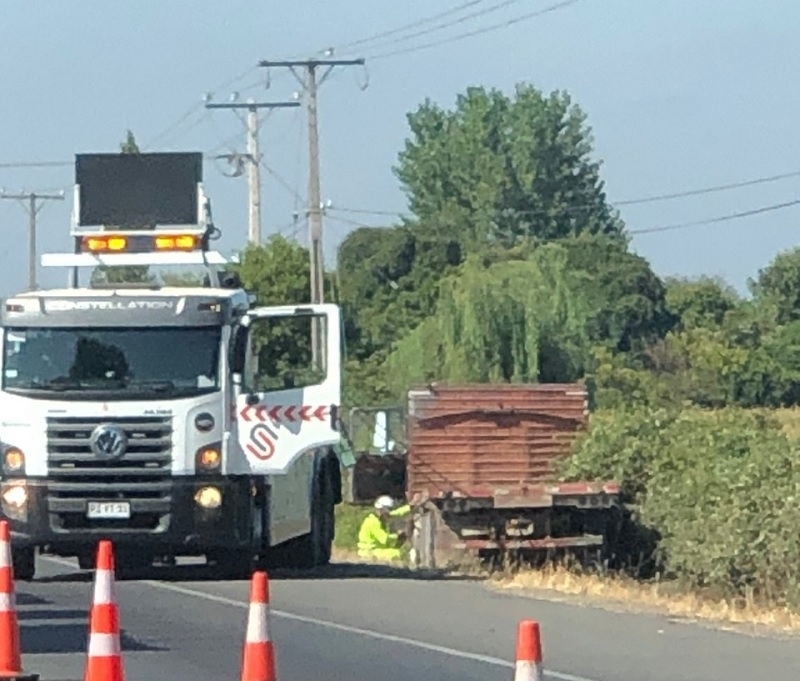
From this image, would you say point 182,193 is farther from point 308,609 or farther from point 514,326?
point 514,326

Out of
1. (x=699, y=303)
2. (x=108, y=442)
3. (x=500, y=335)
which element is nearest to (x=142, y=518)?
(x=108, y=442)

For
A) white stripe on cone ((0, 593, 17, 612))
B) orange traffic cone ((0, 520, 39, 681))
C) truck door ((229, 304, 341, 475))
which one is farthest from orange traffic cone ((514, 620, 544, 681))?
truck door ((229, 304, 341, 475))

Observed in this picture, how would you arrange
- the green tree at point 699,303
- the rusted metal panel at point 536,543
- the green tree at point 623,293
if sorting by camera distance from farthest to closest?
the green tree at point 699,303 < the green tree at point 623,293 < the rusted metal panel at point 536,543

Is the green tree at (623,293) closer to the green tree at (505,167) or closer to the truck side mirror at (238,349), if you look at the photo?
the green tree at (505,167)

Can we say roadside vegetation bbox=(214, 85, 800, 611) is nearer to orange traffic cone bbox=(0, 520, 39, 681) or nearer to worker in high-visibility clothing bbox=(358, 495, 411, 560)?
worker in high-visibility clothing bbox=(358, 495, 411, 560)

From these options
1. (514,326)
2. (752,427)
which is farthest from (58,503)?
(514,326)

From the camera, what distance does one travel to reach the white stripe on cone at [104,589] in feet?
36.5

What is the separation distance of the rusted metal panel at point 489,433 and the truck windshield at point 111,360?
5.72m

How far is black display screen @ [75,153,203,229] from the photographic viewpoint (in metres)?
22.7

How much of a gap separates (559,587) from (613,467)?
14.9ft

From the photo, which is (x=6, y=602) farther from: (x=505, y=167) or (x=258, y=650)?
(x=505, y=167)

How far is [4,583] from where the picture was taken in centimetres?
1272

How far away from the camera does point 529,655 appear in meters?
7.93

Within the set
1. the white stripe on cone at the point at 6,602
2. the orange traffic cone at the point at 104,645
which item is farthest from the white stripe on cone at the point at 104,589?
the white stripe on cone at the point at 6,602
